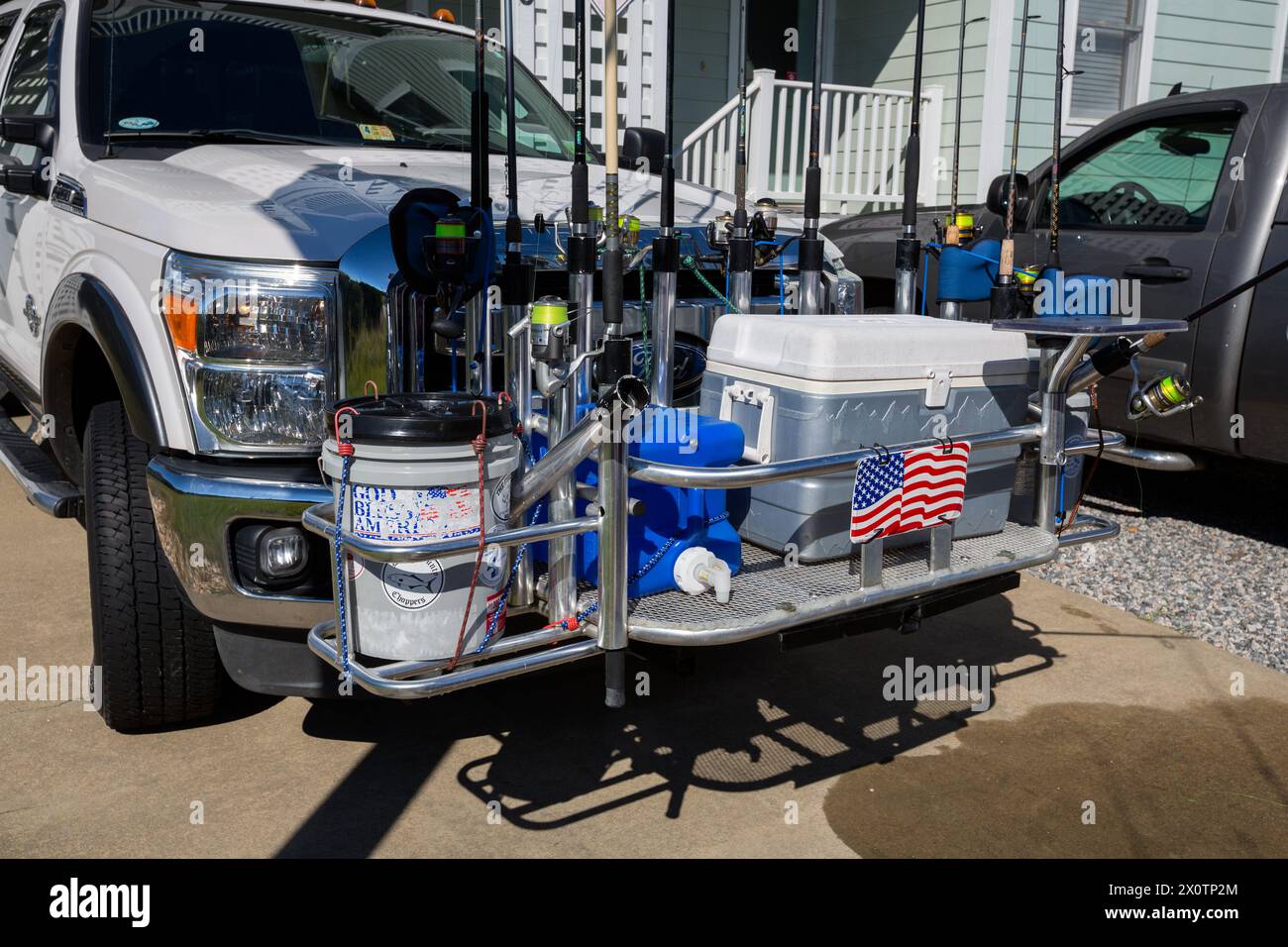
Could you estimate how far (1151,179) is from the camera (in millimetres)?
5688

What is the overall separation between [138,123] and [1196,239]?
14.1 ft

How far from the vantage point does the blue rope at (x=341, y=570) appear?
7.64 ft

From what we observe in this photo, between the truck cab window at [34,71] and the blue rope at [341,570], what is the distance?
237 cm

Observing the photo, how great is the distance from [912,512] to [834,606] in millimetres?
309

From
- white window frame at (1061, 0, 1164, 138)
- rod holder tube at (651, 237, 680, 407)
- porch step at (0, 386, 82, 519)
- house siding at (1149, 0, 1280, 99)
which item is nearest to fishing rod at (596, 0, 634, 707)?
rod holder tube at (651, 237, 680, 407)

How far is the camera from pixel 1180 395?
3135mm

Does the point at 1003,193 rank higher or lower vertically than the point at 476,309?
higher

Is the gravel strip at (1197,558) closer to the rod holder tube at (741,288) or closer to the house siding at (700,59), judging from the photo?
the rod holder tube at (741,288)

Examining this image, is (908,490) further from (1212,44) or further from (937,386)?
(1212,44)

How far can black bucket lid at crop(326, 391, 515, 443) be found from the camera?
7.47 ft

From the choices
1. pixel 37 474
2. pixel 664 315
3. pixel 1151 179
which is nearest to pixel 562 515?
pixel 664 315
